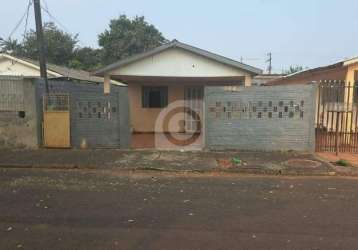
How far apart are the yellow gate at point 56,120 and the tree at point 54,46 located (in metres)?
28.2

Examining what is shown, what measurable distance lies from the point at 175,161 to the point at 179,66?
356cm

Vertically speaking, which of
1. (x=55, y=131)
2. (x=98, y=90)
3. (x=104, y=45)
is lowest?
(x=55, y=131)

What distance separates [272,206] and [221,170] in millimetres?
3047

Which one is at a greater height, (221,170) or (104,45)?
(104,45)

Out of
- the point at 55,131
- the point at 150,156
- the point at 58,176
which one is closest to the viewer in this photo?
the point at 58,176

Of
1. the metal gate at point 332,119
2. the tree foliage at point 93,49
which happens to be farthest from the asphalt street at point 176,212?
the tree foliage at point 93,49

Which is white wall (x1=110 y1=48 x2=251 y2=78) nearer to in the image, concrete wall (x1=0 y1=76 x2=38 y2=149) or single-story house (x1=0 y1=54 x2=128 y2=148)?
single-story house (x1=0 y1=54 x2=128 y2=148)

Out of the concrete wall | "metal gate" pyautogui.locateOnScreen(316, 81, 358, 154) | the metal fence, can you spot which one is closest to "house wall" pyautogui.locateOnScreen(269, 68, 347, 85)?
"metal gate" pyautogui.locateOnScreen(316, 81, 358, 154)

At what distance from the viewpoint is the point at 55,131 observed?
37.2 feet

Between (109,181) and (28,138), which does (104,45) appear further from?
(109,181)

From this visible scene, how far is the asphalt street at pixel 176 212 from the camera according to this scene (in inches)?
175

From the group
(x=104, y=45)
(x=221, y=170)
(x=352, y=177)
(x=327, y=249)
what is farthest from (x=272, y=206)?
(x=104, y=45)

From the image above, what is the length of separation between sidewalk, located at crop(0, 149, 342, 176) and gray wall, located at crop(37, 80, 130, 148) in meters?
0.50

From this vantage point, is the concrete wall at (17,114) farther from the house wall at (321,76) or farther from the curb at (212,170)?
the house wall at (321,76)
